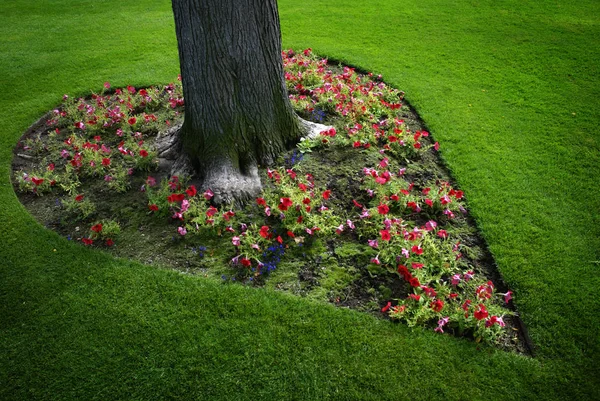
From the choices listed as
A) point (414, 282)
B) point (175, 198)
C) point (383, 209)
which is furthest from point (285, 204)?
point (414, 282)

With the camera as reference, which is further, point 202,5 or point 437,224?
point 437,224

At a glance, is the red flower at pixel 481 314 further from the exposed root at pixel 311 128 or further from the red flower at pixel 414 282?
the exposed root at pixel 311 128

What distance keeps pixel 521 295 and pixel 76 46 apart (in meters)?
10.1

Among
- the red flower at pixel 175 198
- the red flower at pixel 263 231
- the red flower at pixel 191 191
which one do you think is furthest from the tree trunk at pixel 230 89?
the red flower at pixel 263 231

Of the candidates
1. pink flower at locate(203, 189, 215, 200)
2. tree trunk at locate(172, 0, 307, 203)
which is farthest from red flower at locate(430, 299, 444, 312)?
pink flower at locate(203, 189, 215, 200)

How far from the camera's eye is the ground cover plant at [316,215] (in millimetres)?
3660

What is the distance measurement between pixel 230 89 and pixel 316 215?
1654 mm

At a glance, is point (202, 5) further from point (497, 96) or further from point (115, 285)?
point (497, 96)

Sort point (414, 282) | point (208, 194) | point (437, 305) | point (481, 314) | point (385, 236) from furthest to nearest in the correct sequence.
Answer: point (208, 194) < point (385, 236) < point (414, 282) < point (437, 305) < point (481, 314)

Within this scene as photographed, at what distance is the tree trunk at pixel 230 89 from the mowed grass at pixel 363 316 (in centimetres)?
137

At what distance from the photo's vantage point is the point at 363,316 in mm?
3465

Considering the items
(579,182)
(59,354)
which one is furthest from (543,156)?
(59,354)

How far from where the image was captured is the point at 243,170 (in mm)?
4723

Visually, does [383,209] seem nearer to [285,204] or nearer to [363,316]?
[285,204]
